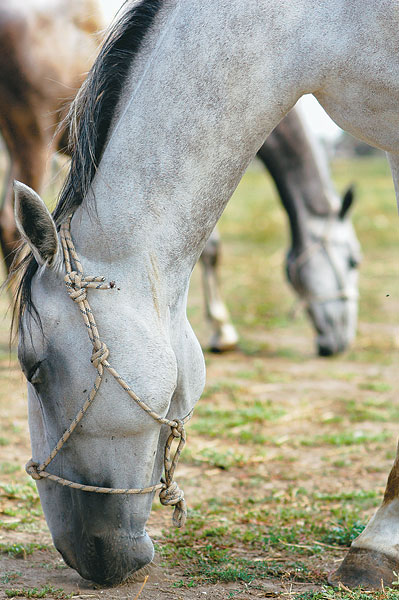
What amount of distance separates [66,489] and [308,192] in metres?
4.01

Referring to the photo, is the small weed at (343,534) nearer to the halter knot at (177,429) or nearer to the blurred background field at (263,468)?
the blurred background field at (263,468)

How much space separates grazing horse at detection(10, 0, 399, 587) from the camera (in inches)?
83.4

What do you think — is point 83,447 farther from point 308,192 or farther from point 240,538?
point 308,192

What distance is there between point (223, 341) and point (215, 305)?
326 mm

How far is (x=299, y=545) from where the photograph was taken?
2779 millimetres

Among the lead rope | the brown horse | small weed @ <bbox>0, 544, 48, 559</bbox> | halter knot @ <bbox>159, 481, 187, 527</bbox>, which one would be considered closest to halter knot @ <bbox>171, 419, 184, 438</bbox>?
the lead rope

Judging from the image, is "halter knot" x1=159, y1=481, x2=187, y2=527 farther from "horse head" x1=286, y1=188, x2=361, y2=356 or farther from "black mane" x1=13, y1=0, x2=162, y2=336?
"horse head" x1=286, y1=188, x2=361, y2=356

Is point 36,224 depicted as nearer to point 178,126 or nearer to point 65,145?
point 178,126

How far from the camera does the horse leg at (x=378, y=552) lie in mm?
2381

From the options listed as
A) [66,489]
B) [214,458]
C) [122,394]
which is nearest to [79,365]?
[122,394]

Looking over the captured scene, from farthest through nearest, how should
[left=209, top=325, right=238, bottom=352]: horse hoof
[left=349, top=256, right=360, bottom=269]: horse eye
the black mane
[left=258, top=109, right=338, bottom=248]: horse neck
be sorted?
[left=209, top=325, right=238, bottom=352]: horse hoof → [left=349, top=256, right=360, bottom=269]: horse eye → [left=258, top=109, right=338, bottom=248]: horse neck → the black mane

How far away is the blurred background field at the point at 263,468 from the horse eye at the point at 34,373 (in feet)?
1.14

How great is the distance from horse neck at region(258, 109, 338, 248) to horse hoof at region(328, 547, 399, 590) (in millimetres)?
3629

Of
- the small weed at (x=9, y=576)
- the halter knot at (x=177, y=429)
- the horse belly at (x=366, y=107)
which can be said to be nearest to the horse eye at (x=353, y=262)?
the horse belly at (x=366, y=107)
